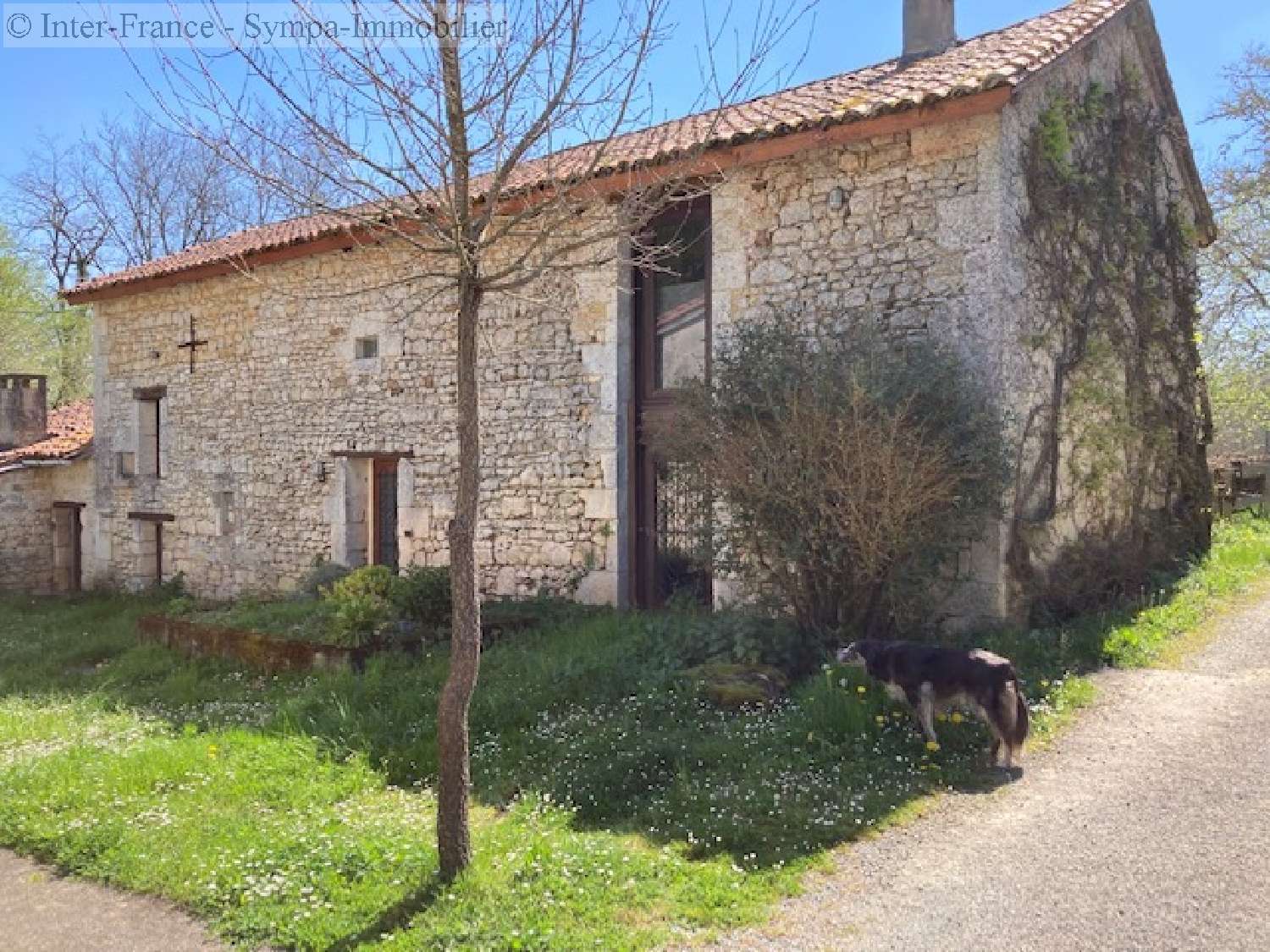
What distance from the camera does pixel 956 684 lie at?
16.4 feet

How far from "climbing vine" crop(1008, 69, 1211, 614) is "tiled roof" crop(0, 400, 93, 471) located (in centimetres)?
1411

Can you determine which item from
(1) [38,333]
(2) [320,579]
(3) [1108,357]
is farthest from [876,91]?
(1) [38,333]

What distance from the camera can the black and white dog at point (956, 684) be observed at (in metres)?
4.90

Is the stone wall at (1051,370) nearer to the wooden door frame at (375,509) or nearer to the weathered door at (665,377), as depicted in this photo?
the weathered door at (665,377)

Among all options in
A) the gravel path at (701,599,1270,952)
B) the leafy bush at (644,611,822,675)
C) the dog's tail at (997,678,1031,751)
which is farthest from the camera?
the leafy bush at (644,611,822,675)

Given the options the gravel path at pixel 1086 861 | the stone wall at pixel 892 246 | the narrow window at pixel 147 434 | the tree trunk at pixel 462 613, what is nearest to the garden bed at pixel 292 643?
the stone wall at pixel 892 246

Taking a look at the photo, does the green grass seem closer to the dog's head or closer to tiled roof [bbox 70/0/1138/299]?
the dog's head

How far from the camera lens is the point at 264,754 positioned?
5.75 m

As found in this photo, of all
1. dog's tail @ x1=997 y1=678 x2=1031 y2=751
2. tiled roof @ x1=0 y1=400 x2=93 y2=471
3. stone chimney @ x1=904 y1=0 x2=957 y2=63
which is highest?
stone chimney @ x1=904 y1=0 x2=957 y2=63

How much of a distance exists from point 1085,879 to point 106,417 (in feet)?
49.0

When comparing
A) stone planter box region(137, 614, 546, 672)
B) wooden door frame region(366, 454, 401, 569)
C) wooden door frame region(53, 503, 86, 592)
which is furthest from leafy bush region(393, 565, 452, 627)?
wooden door frame region(53, 503, 86, 592)

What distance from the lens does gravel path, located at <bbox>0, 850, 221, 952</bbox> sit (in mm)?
3848

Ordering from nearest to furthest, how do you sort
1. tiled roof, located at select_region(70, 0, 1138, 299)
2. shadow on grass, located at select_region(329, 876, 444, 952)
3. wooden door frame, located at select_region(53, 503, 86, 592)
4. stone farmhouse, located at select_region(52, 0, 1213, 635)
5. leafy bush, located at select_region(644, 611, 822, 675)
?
shadow on grass, located at select_region(329, 876, 444, 952) < leafy bush, located at select_region(644, 611, 822, 675) < tiled roof, located at select_region(70, 0, 1138, 299) < stone farmhouse, located at select_region(52, 0, 1213, 635) < wooden door frame, located at select_region(53, 503, 86, 592)

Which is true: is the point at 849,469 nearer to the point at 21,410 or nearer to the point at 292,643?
the point at 292,643
